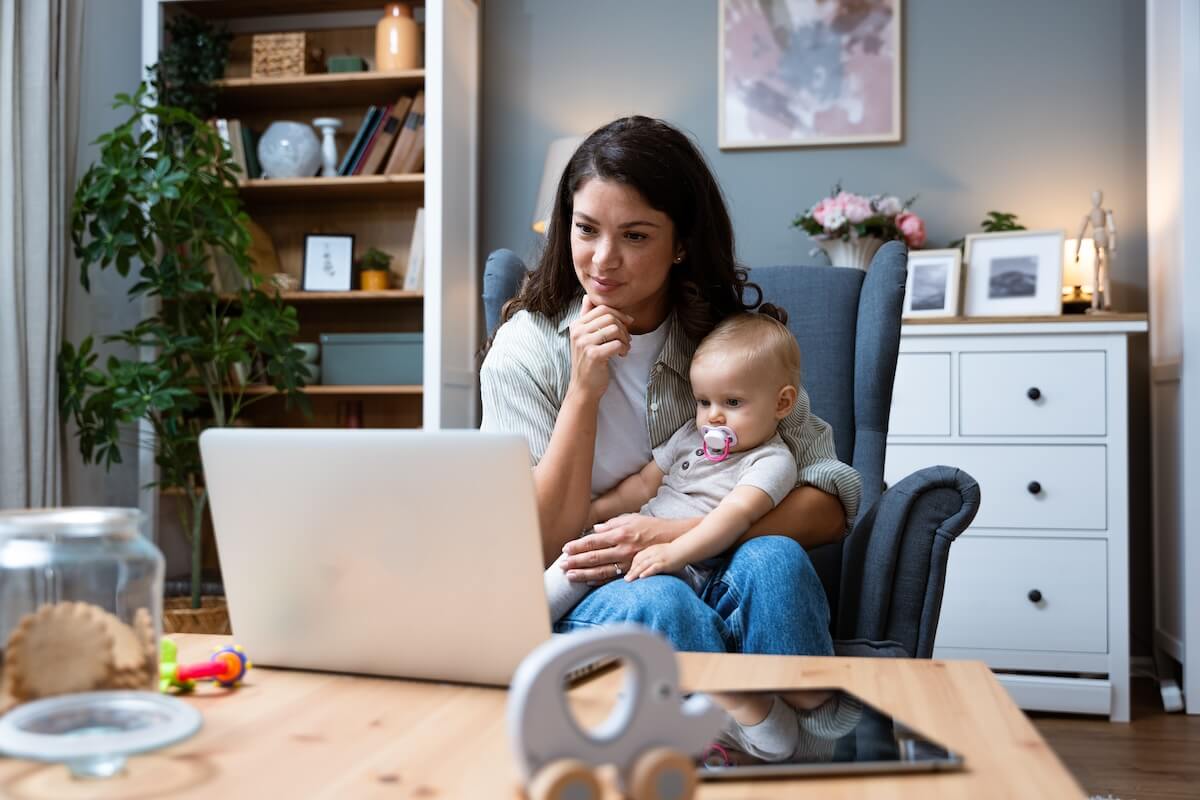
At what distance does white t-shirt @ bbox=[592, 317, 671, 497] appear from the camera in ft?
5.26

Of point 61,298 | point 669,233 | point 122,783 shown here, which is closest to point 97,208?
point 61,298

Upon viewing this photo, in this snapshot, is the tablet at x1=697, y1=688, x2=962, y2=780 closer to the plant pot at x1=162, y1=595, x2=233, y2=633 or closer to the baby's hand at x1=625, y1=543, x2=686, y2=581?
the baby's hand at x1=625, y1=543, x2=686, y2=581

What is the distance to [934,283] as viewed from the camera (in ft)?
10.0

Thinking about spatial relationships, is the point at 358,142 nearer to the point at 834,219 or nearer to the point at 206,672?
the point at 834,219

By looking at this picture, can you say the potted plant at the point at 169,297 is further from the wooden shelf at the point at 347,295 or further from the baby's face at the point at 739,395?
the baby's face at the point at 739,395

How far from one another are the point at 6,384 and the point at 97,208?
0.53 metres

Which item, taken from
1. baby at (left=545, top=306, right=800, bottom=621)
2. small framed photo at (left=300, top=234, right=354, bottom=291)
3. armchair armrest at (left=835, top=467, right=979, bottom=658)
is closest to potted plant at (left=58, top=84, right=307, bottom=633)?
small framed photo at (left=300, top=234, right=354, bottom=291)

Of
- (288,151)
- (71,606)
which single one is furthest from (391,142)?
(71,606)

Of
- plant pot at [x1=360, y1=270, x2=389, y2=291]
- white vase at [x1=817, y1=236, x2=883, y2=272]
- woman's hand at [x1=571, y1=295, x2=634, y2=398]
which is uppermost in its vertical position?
white vase at [x1=817, y1=236, x2=883, y2=272]

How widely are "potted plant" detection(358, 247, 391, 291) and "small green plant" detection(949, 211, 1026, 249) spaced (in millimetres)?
1760

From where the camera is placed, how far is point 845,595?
1.57 m

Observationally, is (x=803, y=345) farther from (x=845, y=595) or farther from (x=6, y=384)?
(x=6, y=384)

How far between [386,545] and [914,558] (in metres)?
0.88

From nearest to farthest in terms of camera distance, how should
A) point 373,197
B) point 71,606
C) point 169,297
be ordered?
point 71,606 → point 169,297 → point 373,197
